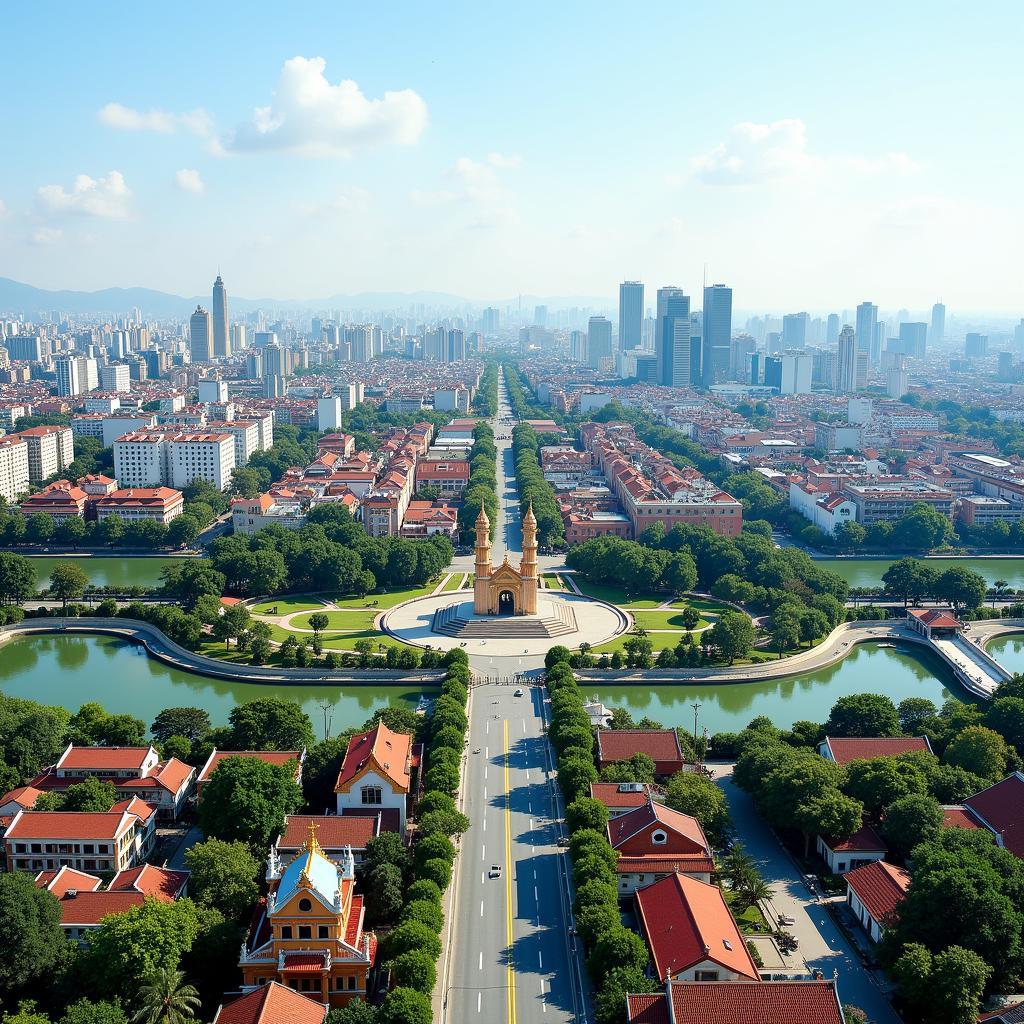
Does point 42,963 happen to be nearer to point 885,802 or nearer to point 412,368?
point 885,802

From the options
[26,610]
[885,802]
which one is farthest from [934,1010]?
[26,610]

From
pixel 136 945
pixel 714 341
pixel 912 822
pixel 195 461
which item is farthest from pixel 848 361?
pixel 136 945

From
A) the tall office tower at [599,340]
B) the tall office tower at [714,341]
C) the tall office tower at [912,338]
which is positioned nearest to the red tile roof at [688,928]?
the tall office tower at [714,341]

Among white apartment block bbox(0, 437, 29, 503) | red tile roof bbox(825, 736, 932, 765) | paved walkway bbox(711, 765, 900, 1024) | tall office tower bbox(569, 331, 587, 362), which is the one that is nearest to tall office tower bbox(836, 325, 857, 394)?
tall office tower bbox(569, 331, 587, 362)

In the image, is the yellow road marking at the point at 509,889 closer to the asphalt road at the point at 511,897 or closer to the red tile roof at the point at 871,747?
the asphalt road at the point at 511,897

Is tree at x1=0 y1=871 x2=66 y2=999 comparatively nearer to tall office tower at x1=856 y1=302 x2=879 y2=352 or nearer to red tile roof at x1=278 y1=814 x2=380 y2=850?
red tile roof at x1=278 y1=814 x2=380 y2=850

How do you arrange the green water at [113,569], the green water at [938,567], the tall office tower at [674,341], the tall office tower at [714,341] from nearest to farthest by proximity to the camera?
1. the green water at [113,569]
2. the green water at [938,567]
3. the tall office tower at [674,341]
4. the tall office tower at [714,341]

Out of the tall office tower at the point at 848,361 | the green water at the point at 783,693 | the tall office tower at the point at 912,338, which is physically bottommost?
the green water at the point at 783,693
